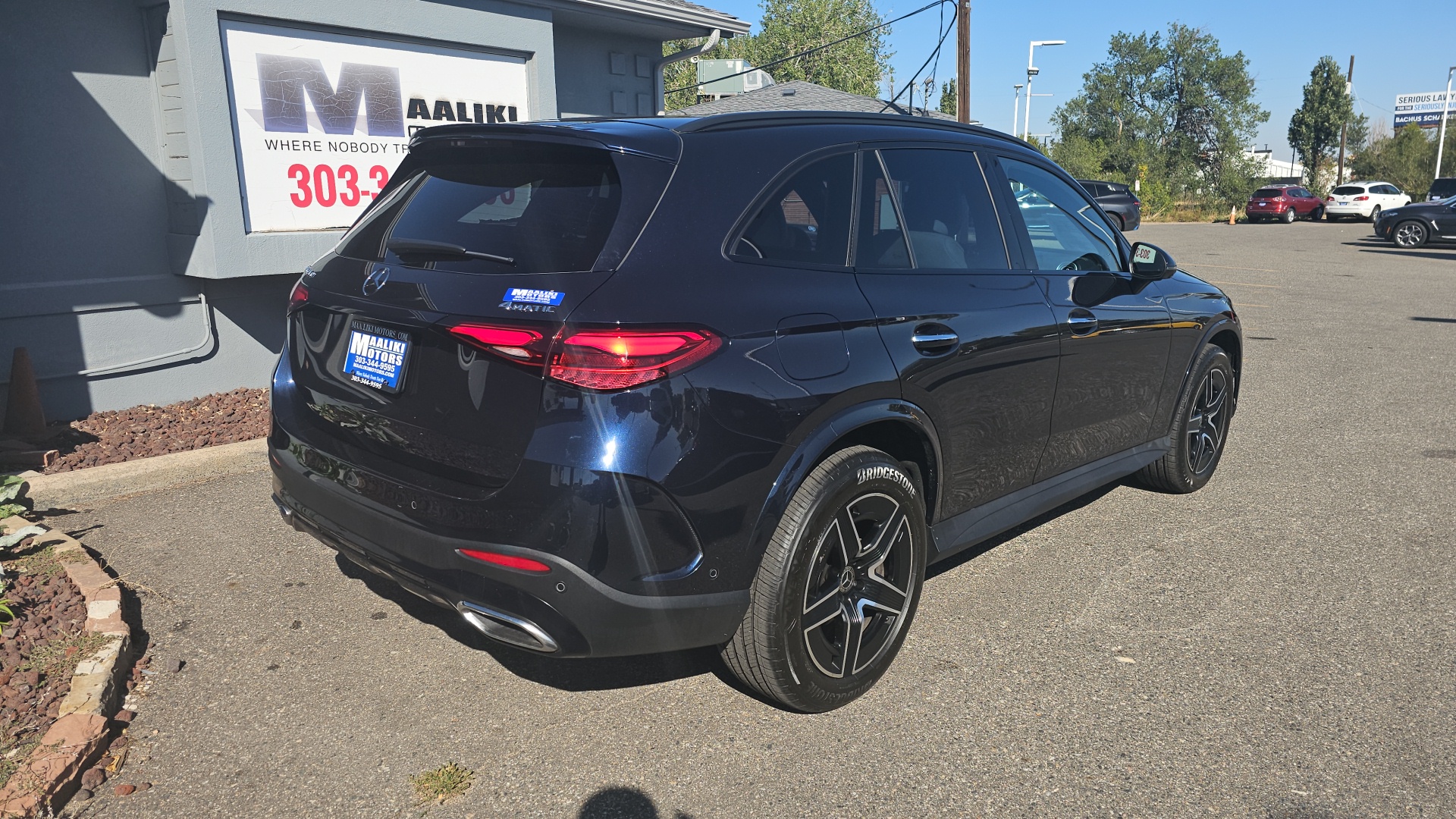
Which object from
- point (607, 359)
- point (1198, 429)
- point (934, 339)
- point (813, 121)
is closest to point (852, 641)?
point (934, 339)

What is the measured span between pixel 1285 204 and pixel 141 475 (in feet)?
154

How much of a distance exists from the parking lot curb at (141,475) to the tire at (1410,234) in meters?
29.7

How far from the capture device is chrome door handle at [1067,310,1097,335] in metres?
4.08

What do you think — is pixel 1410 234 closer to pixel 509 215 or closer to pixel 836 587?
pixel 836 587

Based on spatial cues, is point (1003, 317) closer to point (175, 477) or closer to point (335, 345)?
point (335, 345)

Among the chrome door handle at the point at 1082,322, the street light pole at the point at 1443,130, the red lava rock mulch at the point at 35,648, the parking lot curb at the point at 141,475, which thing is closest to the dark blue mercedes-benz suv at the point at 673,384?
the chrome door handle at the point at 1082,322

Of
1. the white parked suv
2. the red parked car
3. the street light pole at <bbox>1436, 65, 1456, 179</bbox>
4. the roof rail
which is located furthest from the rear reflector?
→ the street light pole at <bbox>1436, 65, 1456, 179</bbox>

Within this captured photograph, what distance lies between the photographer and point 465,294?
2.75 meters

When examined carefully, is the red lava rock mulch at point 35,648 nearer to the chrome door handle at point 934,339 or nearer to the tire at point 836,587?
the tire at point 836,587

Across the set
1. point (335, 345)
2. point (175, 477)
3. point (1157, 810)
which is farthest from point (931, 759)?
point (175, 477)

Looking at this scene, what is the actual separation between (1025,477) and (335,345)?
8.49 feet

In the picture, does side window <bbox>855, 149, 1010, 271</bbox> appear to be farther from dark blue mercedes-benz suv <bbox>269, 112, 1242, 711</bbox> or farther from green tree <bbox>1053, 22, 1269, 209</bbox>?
green tree <bbox>1053, 22, 1269, 209</bbox>

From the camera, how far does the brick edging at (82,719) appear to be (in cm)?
262

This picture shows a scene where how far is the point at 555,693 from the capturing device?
332 cm
